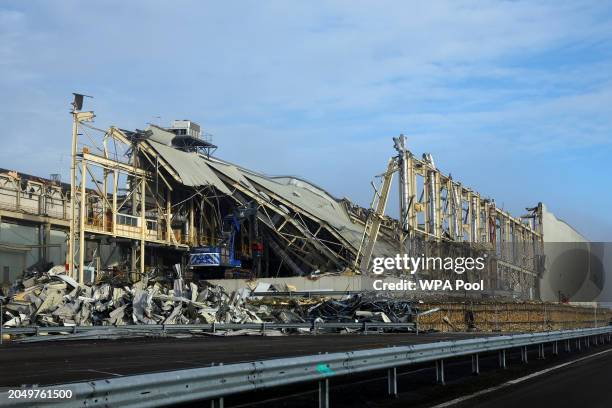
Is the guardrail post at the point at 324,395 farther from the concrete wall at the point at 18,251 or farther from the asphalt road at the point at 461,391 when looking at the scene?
the concrete wall at the point at 18,251

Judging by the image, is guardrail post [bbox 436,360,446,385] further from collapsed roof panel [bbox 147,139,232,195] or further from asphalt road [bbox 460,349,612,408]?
collapsed roof panel [bbox 147,139,232,195]

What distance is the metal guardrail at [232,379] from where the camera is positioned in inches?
245

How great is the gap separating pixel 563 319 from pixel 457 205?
20225 mm

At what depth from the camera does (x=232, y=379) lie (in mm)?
8148

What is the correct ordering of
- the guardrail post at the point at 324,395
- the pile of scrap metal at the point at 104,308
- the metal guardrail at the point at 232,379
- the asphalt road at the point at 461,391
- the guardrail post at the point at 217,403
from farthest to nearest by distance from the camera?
the pile of scrap metal at the point at 104,308, the asphalt road at the point at 461,391, the guardrail post at the point at 324,395, the guardrail post at the point at 217,403, the metal guardrail at the point at 232,379

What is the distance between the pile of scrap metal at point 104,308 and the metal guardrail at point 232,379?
2057 cm

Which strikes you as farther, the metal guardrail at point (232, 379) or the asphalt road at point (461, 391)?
the asphalt road at point (461, 391)

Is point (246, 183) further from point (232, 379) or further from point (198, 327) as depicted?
point (232, 379)

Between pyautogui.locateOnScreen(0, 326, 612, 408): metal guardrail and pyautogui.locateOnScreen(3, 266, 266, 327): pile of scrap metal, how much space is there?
20.6m

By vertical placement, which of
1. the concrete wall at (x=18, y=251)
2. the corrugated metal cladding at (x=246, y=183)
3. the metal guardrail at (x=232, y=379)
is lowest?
the metal guardrail at (x=232, y=379)

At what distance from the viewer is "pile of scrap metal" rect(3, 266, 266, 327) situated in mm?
30875

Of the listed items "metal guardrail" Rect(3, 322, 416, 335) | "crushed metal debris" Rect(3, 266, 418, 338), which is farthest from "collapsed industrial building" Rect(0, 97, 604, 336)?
"metal guardrail" Rect(3, 322, 416, 335)

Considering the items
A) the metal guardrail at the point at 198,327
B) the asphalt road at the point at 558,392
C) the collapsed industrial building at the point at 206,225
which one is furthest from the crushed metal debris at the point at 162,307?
the asphalt road at the point at 558,392

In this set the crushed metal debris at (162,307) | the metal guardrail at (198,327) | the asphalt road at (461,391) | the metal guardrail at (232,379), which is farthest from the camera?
the crushed metal debris at (162,307)
